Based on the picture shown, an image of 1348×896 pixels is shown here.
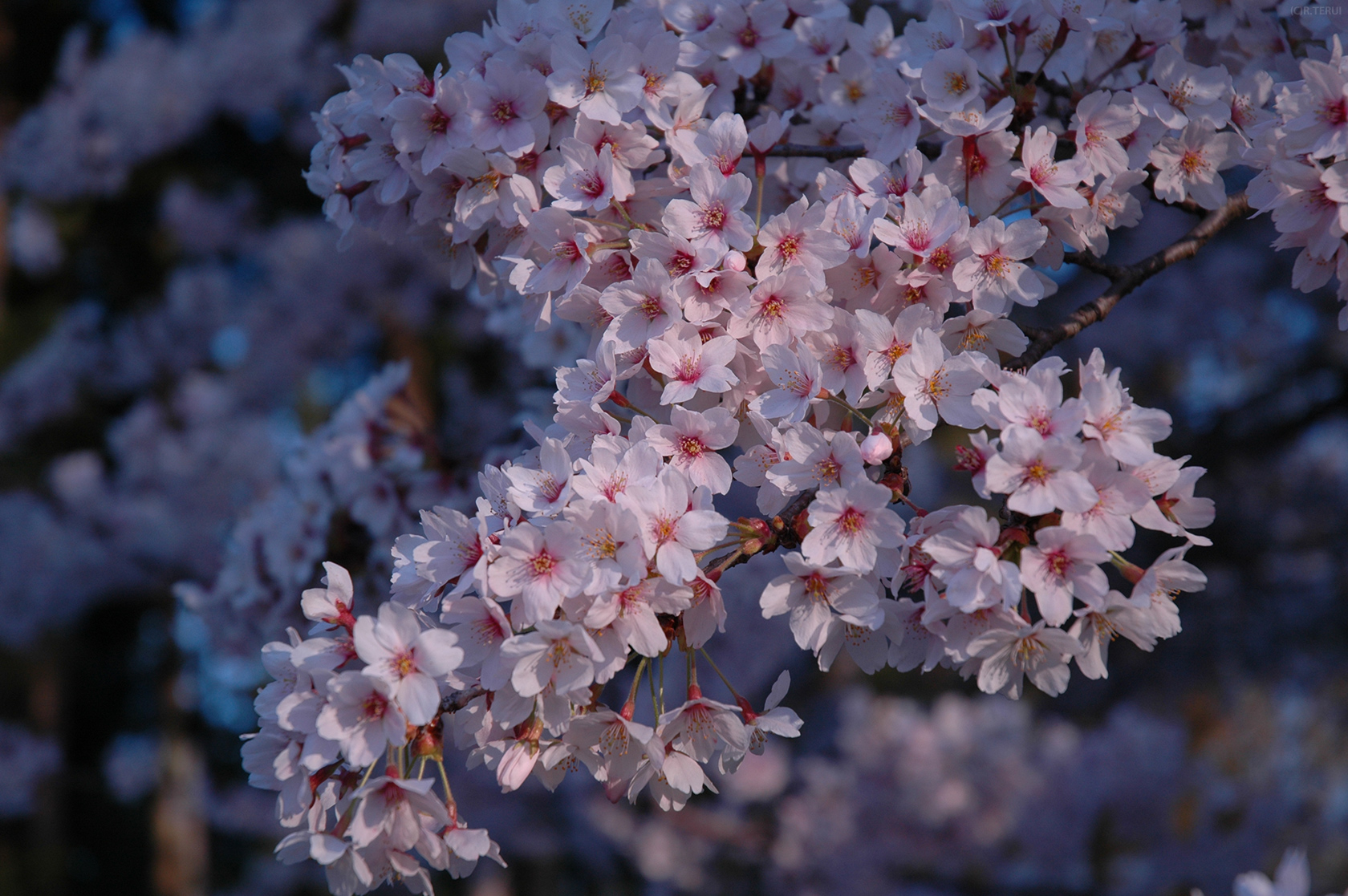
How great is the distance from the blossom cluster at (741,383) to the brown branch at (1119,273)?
56 millimetres

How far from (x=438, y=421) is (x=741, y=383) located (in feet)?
13.6

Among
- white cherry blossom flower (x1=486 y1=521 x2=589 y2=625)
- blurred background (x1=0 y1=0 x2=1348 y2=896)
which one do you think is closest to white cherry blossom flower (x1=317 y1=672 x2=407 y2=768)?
white cherry blossom flower (x1=486 y1=521 x2=589 y2=625)

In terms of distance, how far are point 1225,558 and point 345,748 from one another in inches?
267

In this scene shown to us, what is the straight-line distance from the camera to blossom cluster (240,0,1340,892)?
1.47m

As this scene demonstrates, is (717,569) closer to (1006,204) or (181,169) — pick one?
(1006,204)

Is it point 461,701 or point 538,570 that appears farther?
point 461,701

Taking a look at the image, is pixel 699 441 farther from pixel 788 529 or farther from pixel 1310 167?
pixel 1310 167

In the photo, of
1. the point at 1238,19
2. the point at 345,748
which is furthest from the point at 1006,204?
the point at 345,748

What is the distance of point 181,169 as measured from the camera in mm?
9008

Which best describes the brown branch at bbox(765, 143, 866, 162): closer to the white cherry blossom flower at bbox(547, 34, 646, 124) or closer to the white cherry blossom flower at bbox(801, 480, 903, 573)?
the white cherry blossom flower at bbox(547, 34, 646, 124)

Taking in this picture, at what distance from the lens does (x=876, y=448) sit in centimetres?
157

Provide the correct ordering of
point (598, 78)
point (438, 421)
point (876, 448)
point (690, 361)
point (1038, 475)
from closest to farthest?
1. point (1038, 475)
2. point (876, 448)
3. point (690, 361)
4. point (598, 78)
5. point (438, 421)

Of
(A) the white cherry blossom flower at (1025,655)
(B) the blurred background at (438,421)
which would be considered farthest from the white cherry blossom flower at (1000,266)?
(B) the blurred background at (438,421)

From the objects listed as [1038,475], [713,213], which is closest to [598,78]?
[713,213]
